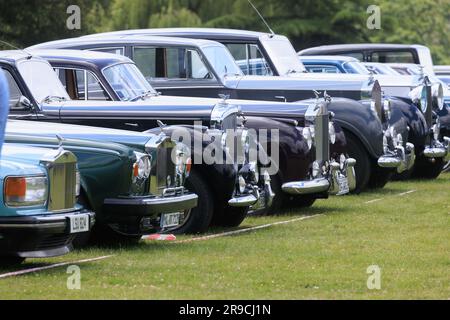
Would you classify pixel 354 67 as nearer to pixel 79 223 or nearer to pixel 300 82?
pixel 300 82

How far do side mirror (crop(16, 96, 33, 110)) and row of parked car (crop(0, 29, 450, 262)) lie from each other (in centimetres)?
2

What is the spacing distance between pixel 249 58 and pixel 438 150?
3.18m

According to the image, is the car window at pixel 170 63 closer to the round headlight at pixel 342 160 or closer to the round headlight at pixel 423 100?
the round headlight at pixel 342 160

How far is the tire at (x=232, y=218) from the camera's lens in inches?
474

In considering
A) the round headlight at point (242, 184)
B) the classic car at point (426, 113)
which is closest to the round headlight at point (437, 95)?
the classic car at point (426, 113)

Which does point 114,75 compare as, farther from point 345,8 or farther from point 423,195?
point 345,8

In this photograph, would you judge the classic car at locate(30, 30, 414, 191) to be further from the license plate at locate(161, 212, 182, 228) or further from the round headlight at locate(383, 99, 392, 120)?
the license plate at locate(161, 212, 182, 228)

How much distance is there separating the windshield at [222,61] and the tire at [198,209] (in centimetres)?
492

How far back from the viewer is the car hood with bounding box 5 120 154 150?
10281mm

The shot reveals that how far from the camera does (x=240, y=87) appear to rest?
650 inches

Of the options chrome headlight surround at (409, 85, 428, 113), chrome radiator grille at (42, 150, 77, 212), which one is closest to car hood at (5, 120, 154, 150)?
chrome radiator grille at (42, 150, 77, 212)

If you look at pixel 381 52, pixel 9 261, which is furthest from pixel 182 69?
pixel 381 52

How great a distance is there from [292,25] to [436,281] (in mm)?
33022

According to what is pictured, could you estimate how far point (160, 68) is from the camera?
1631cm
